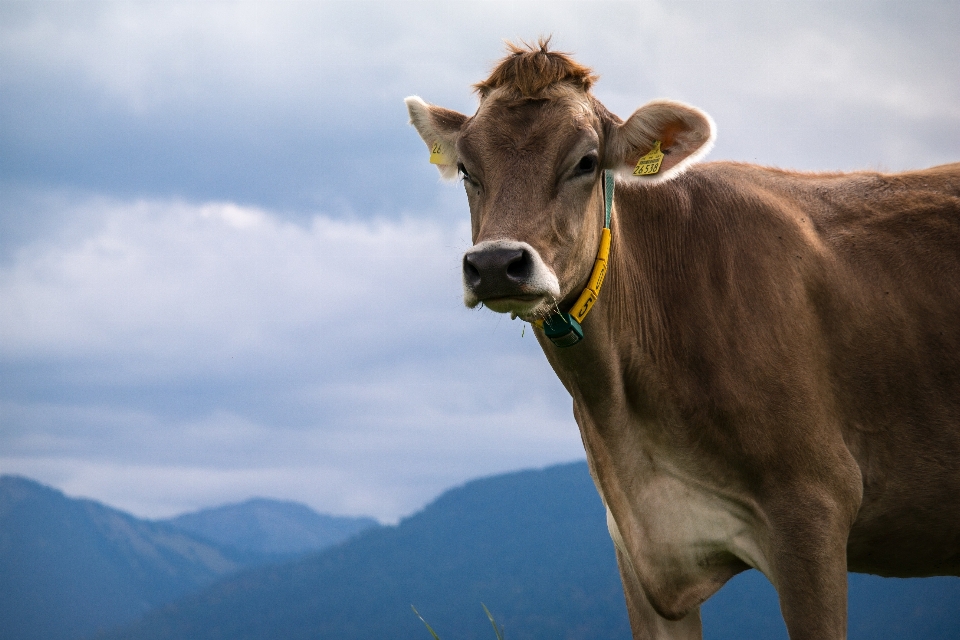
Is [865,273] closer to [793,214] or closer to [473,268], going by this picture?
[793,214]

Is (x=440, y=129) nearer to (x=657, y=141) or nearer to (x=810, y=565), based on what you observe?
(x=657, y=141)

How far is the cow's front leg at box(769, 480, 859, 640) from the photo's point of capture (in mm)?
6555

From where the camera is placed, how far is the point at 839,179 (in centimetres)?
845

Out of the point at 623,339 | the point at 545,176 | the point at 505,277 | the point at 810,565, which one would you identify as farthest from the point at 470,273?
the point at 810,565

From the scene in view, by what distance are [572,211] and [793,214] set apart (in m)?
2.23

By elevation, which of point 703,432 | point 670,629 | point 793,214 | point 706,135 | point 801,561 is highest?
point 706,135

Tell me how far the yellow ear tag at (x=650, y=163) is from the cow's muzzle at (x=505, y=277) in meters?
1.37

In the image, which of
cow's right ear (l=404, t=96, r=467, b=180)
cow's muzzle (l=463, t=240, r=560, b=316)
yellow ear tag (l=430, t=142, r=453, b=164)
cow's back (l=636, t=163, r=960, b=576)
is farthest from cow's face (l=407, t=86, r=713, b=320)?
cow's back (l=636, t=163, r=960, b=576)

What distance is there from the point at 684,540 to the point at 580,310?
191 centimetres

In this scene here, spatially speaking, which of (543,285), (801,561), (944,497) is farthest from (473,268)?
(944,497)

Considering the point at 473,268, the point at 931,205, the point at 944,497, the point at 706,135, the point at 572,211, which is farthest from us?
the point at 931,205

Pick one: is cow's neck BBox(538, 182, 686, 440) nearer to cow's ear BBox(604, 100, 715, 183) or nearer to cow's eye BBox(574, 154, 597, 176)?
cow's ear BBox(604, 100, 715, 183)

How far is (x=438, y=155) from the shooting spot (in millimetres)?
7883

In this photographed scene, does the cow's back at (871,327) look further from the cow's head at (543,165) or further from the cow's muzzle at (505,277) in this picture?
the cow's muzzle at (505,277)
